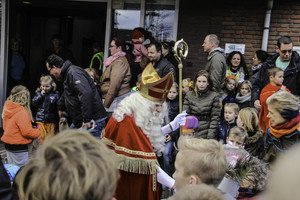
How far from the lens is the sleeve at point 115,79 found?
5.59m

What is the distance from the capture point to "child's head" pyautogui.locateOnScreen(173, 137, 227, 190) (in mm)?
2092

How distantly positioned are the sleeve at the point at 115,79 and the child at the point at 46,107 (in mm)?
938

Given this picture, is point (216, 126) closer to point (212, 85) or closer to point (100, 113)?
point (212, 85)

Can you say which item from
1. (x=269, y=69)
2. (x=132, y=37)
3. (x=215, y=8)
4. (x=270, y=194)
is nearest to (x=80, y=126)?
(x=132, y=37)

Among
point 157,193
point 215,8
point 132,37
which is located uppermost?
point 215,8

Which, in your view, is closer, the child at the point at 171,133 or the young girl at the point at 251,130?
the young girl at the point at 251,130

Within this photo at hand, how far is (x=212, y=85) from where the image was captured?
517cm

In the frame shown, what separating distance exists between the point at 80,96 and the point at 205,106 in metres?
1.87

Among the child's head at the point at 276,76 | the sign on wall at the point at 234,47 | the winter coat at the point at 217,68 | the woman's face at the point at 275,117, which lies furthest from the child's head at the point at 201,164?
the sign on wall at the point at 234,47

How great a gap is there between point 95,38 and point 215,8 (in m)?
5.28

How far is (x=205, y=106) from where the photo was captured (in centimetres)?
502

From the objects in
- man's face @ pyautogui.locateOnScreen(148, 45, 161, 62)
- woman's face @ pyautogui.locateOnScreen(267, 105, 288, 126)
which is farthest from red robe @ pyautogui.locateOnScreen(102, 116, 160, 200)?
man's face @ pyautogui.locateOnScreen(148, 45, 161, 62)

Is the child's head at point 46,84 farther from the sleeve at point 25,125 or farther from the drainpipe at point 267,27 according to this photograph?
the drainpipe at point 267,27

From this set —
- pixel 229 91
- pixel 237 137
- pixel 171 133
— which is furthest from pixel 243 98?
pixel 237 137
